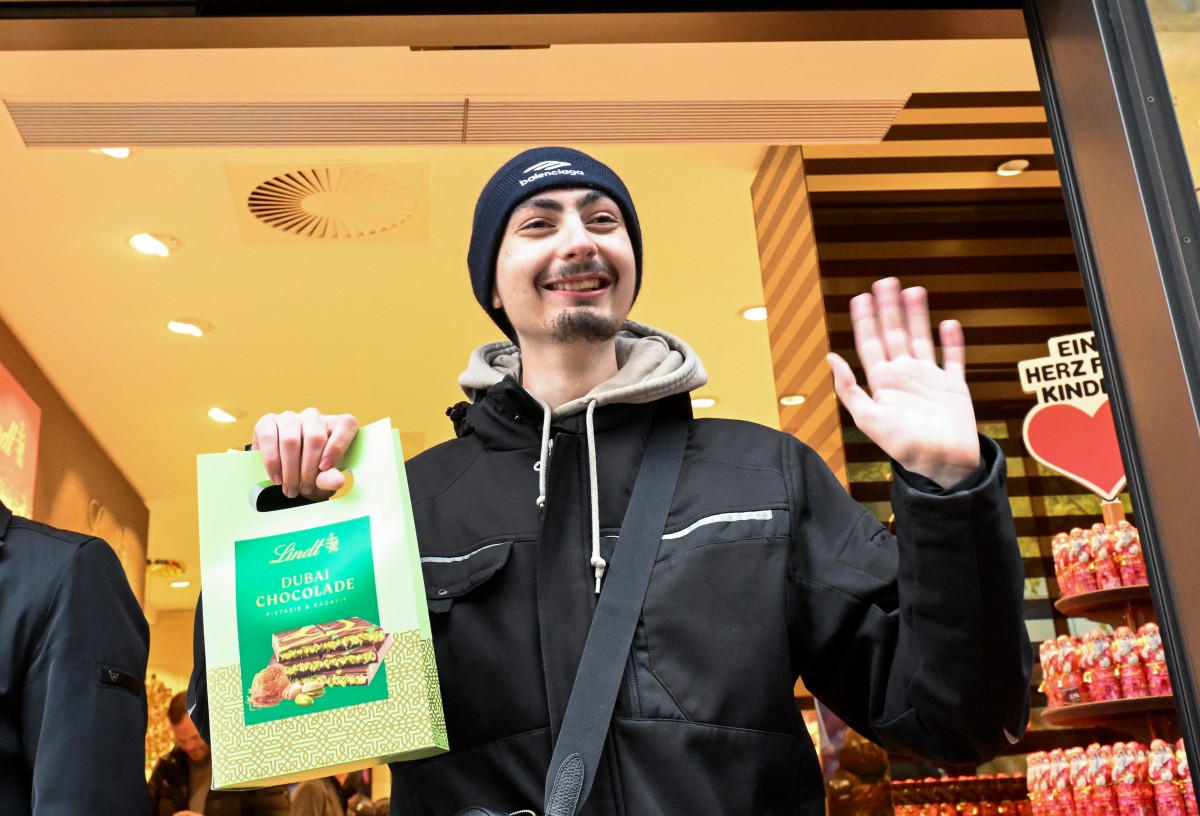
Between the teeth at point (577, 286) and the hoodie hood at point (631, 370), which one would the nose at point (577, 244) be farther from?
the hoodie hood at point (631, 370)

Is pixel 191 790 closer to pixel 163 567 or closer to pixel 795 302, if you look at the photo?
pixel 795 302

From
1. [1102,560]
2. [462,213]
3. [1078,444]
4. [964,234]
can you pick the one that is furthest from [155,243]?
[1102,560]

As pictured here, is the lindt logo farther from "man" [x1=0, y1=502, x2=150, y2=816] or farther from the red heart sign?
the red heart sign

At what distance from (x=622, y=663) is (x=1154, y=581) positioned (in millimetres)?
651

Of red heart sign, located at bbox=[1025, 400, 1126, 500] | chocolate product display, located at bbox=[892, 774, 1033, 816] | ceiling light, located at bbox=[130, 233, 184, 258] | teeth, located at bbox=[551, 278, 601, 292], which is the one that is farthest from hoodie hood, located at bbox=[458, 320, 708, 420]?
ceiling light, located at bbox=[130, 233, 184, 258]

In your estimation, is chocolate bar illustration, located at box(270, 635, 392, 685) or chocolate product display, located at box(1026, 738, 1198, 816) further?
chocolate product display, located at box(1026, 738, 1198, 816)

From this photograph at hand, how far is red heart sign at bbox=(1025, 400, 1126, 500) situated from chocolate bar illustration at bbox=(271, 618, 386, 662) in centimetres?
288

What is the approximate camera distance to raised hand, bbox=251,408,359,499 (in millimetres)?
1256

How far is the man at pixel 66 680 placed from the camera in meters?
1.49

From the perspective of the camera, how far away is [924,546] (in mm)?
1145

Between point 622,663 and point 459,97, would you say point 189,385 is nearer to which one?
point 459,97

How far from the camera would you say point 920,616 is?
46.3 inches

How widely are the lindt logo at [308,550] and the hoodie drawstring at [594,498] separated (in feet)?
0.93

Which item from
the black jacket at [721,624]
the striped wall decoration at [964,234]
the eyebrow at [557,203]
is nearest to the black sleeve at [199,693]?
the black jacket at [721,624]
